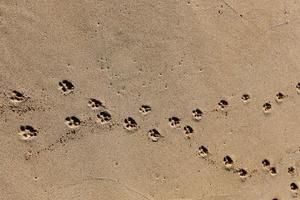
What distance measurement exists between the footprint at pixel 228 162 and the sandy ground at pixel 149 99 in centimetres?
2

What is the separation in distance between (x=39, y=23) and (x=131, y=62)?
1344 mm

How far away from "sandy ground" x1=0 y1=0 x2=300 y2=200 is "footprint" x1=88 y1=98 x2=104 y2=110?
3 centimetres

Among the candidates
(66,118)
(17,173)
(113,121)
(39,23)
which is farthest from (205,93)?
(17,173)

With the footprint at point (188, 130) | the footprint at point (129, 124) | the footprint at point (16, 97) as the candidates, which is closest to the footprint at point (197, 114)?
the footprint at point (188, 130)

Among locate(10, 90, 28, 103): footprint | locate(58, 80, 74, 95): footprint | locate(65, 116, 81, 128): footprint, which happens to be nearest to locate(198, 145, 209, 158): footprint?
locate(65, 116, 81, 128): footprint

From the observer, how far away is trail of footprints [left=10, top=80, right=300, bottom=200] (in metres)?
5.70

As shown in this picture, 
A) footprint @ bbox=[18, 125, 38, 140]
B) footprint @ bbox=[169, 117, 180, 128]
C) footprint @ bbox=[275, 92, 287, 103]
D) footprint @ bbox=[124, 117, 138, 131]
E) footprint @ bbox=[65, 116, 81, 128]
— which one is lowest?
footprint @ bbox=[18, 125, 38, 140]

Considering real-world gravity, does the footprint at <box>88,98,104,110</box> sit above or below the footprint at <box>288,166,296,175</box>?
above

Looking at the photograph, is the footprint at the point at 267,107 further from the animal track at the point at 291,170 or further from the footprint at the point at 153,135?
the footprint at the point at 153,135

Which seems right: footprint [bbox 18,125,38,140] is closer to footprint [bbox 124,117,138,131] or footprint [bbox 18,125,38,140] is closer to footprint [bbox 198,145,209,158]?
footprint [bbox 124,117,138,131]

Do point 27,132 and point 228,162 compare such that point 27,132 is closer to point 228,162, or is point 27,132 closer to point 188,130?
point 188,130

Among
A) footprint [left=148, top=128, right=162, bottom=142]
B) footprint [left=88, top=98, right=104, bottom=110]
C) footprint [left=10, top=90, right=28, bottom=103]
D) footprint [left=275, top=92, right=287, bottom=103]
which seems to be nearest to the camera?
footprint [left=10, top=90, right=28, bottom=103]

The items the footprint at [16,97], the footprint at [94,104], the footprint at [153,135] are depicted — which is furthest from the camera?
the footprint at [153,135]

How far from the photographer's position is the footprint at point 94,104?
18.9ft
